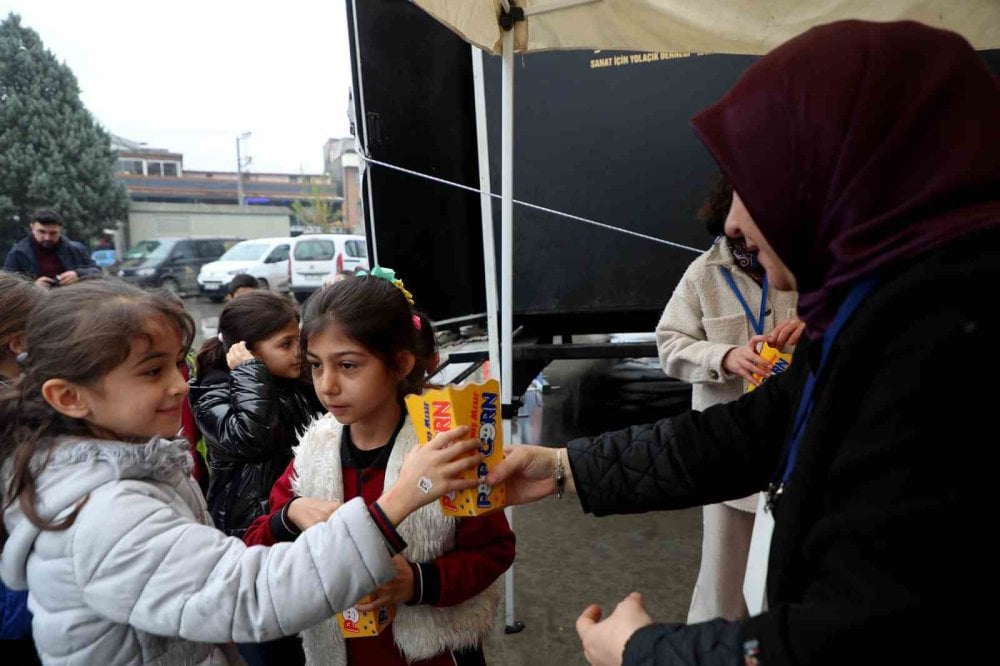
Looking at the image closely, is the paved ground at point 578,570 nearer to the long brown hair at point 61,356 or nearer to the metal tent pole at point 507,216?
the metal tent pole at point 507,216

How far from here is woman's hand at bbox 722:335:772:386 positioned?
7.09 feet

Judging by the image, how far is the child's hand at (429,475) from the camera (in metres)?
1.22

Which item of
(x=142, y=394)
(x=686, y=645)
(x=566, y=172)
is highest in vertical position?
(x=566, y=172)

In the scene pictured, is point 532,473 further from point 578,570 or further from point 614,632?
point 578,570

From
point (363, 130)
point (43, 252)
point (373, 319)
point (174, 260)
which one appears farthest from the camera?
point (174, 260)

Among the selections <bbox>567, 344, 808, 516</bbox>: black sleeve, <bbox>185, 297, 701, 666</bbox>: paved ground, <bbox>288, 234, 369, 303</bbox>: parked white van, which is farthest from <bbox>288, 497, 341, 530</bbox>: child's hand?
<bbox>288, 234, 369, 303</bbox>: parked white van

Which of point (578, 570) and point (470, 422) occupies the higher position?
point (470, 422)

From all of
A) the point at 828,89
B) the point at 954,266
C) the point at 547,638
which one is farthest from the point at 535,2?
the point at 547,638

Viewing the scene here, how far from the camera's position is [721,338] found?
2504mm

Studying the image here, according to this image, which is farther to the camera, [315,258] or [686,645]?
[315,258]

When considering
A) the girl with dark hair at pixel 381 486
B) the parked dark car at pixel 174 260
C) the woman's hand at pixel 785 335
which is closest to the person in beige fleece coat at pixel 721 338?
the woman's hand at pixel 785 335

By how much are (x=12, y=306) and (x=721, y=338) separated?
2.42 m

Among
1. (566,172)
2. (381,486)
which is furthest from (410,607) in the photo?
(566,172)

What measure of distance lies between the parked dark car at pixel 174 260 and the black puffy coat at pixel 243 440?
19543 millimetres
